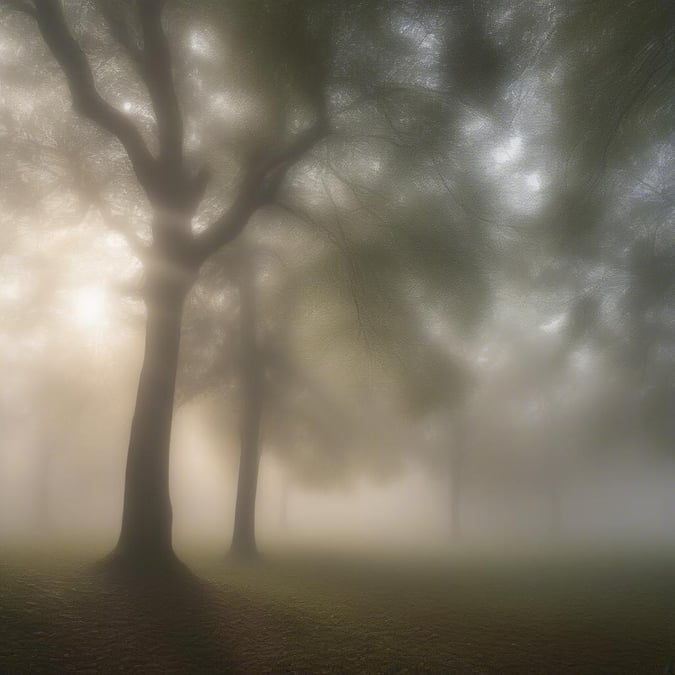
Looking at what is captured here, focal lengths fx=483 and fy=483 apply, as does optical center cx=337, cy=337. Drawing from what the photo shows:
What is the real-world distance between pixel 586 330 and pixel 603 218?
4.42m

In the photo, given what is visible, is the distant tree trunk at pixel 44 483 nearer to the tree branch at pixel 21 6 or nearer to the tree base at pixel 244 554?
the tree base at pixel 244 554

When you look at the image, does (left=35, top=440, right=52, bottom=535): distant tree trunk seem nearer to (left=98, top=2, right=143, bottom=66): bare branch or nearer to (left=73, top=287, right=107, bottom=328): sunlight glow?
(left=73, top=287, right=107, bottom=328): sunlight glow

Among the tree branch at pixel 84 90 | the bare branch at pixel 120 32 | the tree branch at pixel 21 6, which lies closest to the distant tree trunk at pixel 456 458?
the tree branch at pixel 84 90

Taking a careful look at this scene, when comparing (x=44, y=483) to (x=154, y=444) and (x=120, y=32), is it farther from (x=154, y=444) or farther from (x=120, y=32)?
(x=120, y=32)

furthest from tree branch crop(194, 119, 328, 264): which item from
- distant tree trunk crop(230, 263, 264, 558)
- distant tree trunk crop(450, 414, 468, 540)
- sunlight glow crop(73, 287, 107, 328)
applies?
distant tree trunk crop(450, 414, 468, 540)

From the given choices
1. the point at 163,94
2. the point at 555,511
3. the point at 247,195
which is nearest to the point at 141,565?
the point at 247,195

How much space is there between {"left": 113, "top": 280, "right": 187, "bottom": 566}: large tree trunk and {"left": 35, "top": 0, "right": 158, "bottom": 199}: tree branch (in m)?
2.07

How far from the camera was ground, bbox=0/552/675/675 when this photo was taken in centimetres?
456

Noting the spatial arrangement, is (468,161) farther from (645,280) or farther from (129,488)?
(129,488)

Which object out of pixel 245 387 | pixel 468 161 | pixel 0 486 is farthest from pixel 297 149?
pixel 0 486

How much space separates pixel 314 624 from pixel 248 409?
329 inches

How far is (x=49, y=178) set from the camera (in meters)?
10.1

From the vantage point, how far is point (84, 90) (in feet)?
26.1

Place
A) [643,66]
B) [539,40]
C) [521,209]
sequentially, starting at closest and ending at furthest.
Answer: [643,66] → [539,40] → [521,209]
